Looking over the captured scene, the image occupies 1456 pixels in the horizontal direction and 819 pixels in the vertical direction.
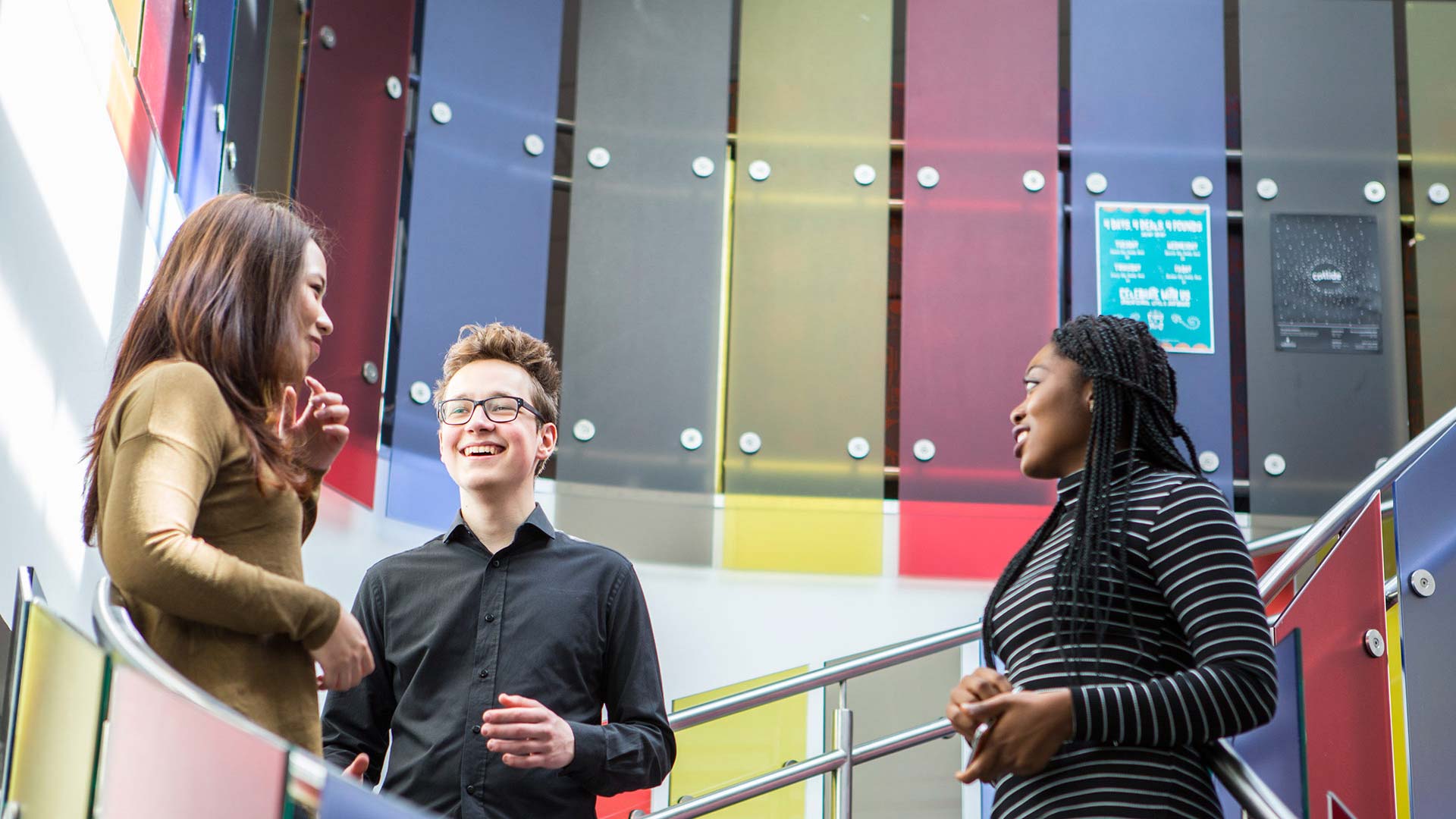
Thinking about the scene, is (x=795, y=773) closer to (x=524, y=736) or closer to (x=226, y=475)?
(x=524, y=736)

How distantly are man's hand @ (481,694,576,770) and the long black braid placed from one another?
0.65 metres

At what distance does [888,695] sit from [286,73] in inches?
103

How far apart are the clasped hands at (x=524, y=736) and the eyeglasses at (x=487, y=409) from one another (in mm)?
562

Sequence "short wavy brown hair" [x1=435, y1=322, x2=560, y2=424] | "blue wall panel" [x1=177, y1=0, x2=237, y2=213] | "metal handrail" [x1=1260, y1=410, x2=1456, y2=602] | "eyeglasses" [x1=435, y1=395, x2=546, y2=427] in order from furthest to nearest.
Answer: "blue wall panel" [x1=177, y1=0, x2=237, y2=213]
"metal handrail" [x1=1260, y1=410, x2=1456, y2=602]
"short wavy brown hair" [x1=435, y1=322, x2=560, y2=424]
"eyeglasses" [x1=435, y1=395, x2=546, y2=427]

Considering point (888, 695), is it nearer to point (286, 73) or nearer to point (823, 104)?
point (823, 104)

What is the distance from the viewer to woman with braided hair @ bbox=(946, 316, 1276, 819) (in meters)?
1.82

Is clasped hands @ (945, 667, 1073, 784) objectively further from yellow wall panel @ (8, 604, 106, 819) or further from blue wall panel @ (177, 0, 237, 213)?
blue wall panel @ (177, 0, 237, 213)

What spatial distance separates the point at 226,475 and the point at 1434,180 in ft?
15.4

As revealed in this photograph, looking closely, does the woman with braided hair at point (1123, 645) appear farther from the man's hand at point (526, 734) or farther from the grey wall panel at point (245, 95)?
the grey wall panel at point (245, 95)

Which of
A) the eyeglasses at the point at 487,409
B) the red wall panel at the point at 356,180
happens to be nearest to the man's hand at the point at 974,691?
the eyeglasses at the point at 487,409

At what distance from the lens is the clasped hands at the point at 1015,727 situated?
1.84 m

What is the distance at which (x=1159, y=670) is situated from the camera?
76.0 inches

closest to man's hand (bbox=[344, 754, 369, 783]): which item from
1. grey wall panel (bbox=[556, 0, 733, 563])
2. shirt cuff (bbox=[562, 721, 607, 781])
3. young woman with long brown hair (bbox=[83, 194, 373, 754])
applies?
shirt cuff (bbox=[562, 721, 607, 781])

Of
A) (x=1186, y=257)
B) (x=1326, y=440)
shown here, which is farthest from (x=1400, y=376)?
(x=1186, y=257)
